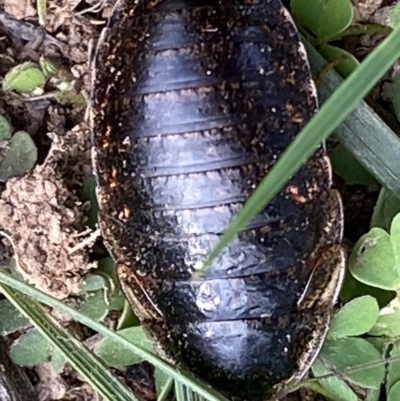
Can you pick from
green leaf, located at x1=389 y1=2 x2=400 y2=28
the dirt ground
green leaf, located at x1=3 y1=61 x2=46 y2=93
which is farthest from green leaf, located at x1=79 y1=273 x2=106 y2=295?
green leaf, located at x1=389 y1=2 x2=400 y2=28

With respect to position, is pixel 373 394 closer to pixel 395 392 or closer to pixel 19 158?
pixel 395 392

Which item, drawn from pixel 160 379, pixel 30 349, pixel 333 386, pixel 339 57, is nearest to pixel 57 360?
pixel 30 349

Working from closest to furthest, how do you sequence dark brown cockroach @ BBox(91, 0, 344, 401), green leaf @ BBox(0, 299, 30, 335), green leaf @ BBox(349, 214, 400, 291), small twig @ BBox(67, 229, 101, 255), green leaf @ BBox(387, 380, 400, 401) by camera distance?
dark brown cockroach @ BBox(91, 0, 344, 401), green leaf @ BBox(349, 214, 400, 291), green leaf @ BBox(387, 380, 400, 401), small twig @ BBox(67, 229, 101, 255), green leaf @ BBox(0, 299, 30, 335)

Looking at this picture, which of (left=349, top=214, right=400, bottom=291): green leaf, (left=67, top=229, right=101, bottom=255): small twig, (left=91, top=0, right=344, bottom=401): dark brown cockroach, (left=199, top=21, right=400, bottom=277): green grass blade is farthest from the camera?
(left=67, top=229, right=101, bottom=255): small twig

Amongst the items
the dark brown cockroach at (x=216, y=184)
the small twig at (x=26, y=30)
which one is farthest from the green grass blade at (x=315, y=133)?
the small twig at (x=26, y=30)

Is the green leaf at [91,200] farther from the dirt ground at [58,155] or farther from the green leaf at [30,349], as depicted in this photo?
the green leaf at [30,349]

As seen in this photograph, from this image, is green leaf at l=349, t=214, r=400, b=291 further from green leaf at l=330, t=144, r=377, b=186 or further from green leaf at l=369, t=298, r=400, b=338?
green leaf at l=330, t=144, r=377, b=186

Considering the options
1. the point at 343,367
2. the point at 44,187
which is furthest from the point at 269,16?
the point at 343,367
